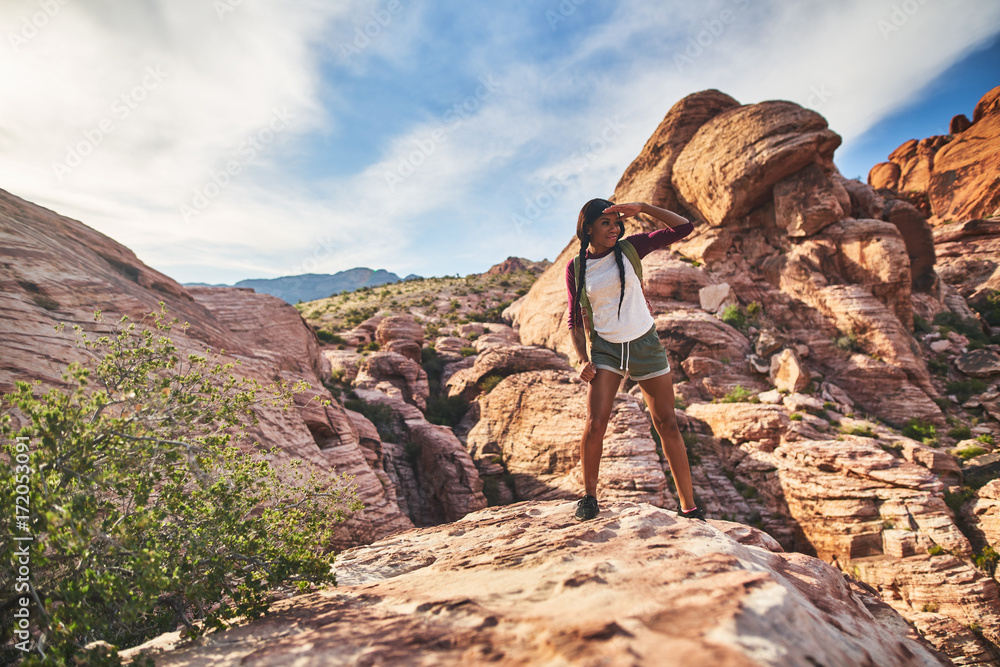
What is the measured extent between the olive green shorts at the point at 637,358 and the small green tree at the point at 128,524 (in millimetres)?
2930

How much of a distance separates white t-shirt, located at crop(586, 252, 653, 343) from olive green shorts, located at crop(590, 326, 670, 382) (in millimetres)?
73

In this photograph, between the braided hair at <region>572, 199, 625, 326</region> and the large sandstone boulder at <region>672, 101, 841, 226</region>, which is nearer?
the braided hair at <region>572, 199, 625, 326</region>

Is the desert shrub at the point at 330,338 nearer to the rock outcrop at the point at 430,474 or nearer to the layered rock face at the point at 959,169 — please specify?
the rock outcrop at the point at 430,474

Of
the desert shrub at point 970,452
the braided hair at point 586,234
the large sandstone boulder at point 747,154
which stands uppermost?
the large sandstone boulder at point 747,154

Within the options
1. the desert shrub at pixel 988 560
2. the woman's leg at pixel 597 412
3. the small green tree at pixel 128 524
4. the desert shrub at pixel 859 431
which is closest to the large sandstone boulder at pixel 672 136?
the desert shrub at pixel 859 431

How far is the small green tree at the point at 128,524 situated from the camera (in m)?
2.20

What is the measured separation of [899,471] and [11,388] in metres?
16.1

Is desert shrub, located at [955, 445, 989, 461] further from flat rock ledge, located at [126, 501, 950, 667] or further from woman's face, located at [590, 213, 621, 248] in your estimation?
woman's face, located at [590, 213, 621, 248]

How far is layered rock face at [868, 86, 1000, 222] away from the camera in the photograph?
39.5 meters

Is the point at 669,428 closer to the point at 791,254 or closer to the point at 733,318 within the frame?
the point at 733,318

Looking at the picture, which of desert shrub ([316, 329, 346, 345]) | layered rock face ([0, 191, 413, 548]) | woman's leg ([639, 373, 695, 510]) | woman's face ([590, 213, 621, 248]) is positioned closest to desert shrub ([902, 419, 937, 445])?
woman's leg ([639, 373, 695, 510])

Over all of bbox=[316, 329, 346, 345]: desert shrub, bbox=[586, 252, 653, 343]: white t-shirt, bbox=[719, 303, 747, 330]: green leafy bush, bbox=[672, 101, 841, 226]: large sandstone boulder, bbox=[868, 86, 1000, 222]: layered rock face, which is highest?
→ bbox=[868, 86, 1000, 222]: layered rock face

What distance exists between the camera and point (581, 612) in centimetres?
197

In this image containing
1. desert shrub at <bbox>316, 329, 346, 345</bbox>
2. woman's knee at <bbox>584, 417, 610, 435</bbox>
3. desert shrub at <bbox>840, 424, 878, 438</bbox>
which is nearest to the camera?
woman's knee at <bbox>584, 417, 610, 435</bbox>
